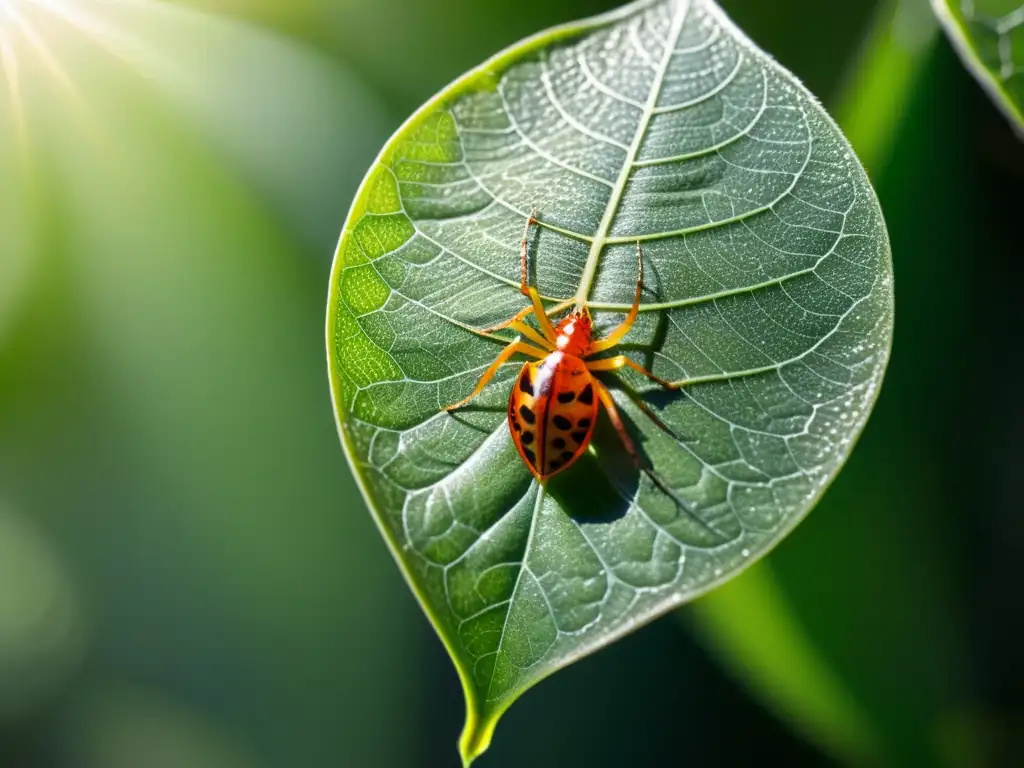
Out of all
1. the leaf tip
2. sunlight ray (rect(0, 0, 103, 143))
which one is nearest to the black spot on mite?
the leaf tip

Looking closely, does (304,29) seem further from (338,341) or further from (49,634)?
(49,634)

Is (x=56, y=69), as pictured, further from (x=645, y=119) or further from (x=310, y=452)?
(x=645, y=119)

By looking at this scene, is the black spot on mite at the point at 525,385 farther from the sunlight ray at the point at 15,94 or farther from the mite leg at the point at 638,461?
the sunlight ray at the point at 15,94

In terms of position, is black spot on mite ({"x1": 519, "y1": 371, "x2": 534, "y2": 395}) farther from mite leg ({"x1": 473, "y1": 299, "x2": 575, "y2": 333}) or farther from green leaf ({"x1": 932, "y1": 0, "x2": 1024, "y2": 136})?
green leaf ({"x1": 932, "y1": 0, "x2": 1024, "y2": 136})

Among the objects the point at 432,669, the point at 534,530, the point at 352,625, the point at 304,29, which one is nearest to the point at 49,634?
the point at 352,625

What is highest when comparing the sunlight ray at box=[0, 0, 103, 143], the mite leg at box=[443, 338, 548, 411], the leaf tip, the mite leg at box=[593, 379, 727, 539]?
the sunlight ray at box=[0, 0, 103, 143]

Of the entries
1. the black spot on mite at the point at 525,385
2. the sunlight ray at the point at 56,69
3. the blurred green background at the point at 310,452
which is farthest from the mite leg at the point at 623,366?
the sunlight ray at the point at 56,69

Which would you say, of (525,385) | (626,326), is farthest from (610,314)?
(525,385)
